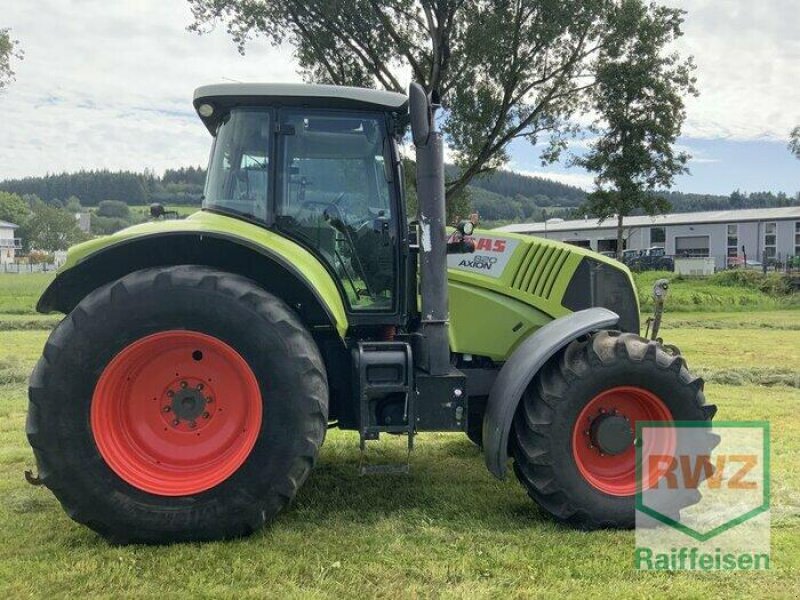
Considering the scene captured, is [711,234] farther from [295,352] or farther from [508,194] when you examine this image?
[295,352]

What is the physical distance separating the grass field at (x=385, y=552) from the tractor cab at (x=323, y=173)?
1324 millimetres

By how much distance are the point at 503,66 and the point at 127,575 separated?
1568 cm

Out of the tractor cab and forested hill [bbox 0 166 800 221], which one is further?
forested hill [bbox 0 166 800 221]

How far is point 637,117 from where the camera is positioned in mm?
18781

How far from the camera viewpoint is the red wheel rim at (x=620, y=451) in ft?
13.6

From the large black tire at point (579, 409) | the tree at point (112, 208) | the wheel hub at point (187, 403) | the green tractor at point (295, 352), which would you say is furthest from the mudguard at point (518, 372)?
the tree at point (112, 208)

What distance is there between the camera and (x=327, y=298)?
156 inches

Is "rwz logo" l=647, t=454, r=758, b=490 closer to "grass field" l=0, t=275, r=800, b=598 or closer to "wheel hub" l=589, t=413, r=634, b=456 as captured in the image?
"wheel hub" l=589, t=413, r=634, b=456

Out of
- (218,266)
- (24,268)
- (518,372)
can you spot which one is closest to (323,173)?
(218,266)

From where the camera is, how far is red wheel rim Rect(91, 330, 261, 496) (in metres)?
3.72

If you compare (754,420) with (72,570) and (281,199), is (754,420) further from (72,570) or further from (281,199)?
(72,570)

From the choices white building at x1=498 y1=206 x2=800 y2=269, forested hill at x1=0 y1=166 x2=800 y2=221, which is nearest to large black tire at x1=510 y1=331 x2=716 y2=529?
forested hill at x1=0 y1=166 x2=800 y2=221

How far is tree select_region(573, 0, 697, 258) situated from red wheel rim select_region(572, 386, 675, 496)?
1476 cm

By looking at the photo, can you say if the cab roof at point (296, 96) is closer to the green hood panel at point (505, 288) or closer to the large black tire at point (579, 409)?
the green hood panel at point (505, 288)
